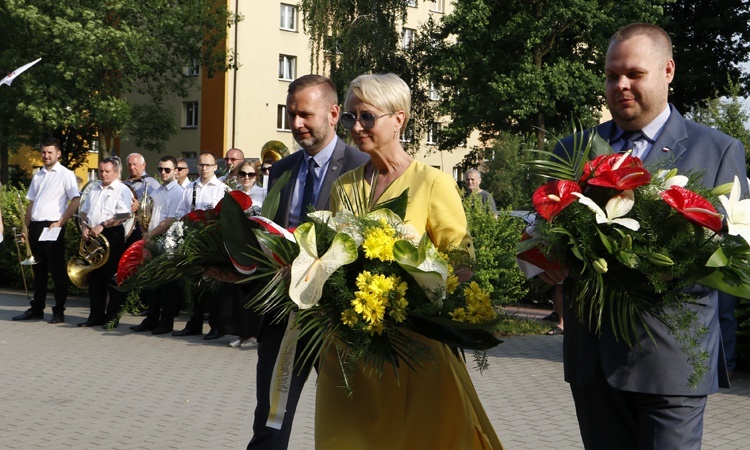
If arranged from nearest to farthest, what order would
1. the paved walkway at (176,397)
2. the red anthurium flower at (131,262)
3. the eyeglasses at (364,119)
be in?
the eyeglasses at (364,119) < the red anthurium flower at (131,262) < the paved walkway at (176,397)

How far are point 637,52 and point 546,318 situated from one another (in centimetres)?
1032

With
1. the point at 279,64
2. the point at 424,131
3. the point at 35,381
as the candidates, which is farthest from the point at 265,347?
the point at 279,64

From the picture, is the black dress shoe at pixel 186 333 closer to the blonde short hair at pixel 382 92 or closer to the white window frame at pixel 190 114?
the blonde short hair at pixel 382 92

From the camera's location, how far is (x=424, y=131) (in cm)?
4928

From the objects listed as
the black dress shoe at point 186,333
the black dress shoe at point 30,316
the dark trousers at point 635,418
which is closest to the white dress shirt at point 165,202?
the black dress shoe at point 186,333

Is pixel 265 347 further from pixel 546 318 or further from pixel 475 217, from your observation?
pixel 546 318

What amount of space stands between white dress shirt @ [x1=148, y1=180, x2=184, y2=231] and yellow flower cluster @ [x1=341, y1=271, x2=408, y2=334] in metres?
9.23

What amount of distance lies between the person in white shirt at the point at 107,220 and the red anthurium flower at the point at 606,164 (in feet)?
33.8

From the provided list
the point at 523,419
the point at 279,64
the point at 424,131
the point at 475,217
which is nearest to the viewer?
the point at 523,419

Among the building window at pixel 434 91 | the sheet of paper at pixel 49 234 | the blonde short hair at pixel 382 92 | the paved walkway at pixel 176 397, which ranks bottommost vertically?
the paved walkway at pixel 176 397

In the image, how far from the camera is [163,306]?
41.2 ft

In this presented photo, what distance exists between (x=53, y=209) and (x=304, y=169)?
30.2ft

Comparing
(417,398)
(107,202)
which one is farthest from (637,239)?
(107,202)

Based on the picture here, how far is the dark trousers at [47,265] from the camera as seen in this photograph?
13.5 meters
